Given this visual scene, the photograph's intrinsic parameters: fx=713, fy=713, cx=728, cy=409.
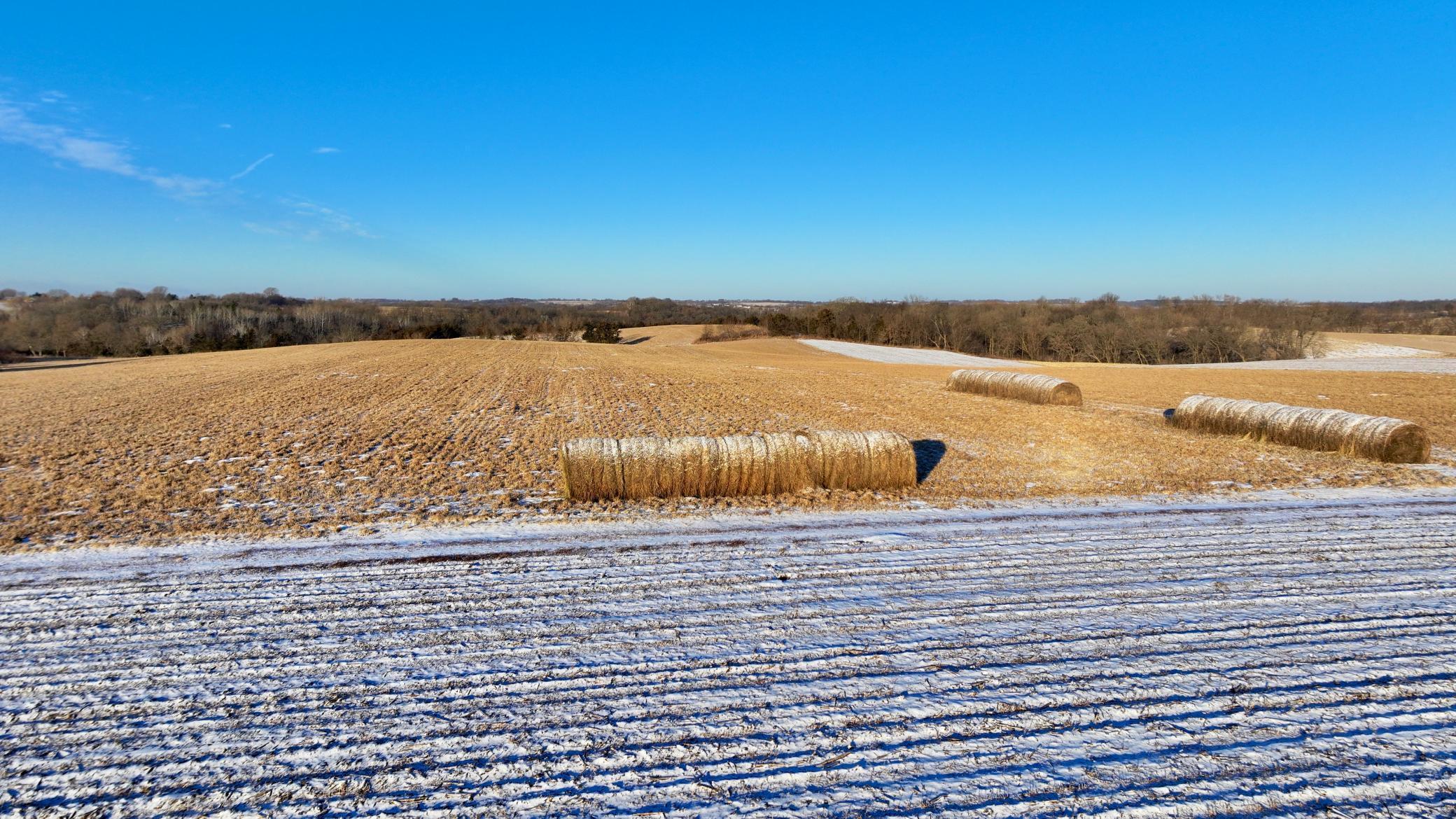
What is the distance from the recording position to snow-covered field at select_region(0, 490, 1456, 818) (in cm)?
369

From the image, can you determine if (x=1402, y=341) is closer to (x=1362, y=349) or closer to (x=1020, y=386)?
(x=1362, y=349)

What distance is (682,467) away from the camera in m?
9.38

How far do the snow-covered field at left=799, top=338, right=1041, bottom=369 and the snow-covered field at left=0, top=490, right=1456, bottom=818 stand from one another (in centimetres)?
3720

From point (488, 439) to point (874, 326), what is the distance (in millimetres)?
67093

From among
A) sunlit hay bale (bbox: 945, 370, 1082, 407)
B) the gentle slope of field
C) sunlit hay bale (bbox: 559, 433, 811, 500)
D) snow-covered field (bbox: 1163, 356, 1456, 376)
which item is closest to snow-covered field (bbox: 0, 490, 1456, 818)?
→ sunlit hay bale (bbox: 559, 433, 811, 500)

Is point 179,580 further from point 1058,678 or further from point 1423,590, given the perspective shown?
point 1423,590

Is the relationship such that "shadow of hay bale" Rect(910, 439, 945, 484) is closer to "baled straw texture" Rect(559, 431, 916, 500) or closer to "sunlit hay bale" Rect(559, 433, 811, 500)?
"baled straw texture" Rect(559, 431, 916, 500)

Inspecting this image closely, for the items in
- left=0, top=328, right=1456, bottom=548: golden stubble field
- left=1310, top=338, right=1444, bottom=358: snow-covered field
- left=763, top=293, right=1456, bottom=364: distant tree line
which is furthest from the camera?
left=763, top=293, right=1456, bottom=364: distant tree line

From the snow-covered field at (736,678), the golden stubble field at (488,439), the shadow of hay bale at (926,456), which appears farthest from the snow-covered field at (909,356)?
the snow-covered field at (736,678)

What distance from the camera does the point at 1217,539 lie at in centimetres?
771

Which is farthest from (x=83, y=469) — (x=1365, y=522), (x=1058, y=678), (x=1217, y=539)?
(x=1365, y=522)

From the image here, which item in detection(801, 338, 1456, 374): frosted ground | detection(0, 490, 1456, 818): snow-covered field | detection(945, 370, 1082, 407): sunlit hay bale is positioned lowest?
detection(0, 490, 1456, 818): snow-covered field

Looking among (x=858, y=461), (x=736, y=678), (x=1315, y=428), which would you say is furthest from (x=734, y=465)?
(x=1315, y=428)

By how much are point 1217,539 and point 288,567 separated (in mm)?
9547
